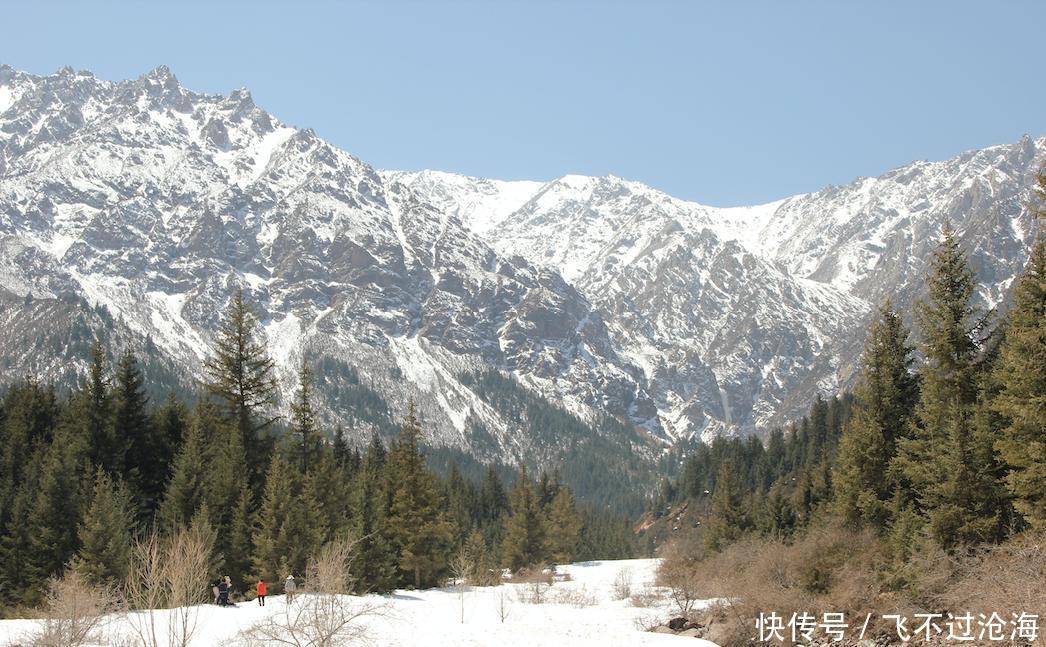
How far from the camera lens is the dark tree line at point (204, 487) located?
133 feet

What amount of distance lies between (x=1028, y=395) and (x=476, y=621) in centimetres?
2552

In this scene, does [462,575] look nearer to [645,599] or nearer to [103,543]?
[645,599]

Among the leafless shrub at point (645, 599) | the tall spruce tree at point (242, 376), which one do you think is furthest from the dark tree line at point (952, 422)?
the tall spruce tree at point (242, 376)

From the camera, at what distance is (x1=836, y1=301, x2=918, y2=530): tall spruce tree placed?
41.1 meters

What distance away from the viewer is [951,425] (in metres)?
33.5

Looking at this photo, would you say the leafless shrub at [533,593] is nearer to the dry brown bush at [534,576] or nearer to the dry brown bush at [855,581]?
the dry brown bush at [534,576]

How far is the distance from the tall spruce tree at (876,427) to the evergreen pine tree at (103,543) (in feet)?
113

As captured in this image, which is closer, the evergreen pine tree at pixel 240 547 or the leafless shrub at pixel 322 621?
the leafless shrub at pixel 322 621

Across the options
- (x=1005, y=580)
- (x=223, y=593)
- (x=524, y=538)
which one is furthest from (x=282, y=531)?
(x=524, y=538)

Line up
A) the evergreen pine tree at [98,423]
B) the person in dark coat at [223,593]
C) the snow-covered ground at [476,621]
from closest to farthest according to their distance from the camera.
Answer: the snow-covered ground at [476,621], the person in dark coat at [223,593], the evergreen pine tree at [98,423]

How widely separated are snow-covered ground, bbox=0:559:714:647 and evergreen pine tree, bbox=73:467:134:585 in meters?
5.60

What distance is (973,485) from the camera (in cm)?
3281

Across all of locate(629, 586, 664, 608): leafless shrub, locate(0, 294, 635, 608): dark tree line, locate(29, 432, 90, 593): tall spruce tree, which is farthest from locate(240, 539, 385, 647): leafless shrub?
locate(629, 586, 664, 608): leafless shrub

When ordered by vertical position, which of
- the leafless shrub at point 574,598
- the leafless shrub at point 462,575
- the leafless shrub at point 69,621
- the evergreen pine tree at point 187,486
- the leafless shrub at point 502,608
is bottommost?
the leafless shrub at point 574,598
